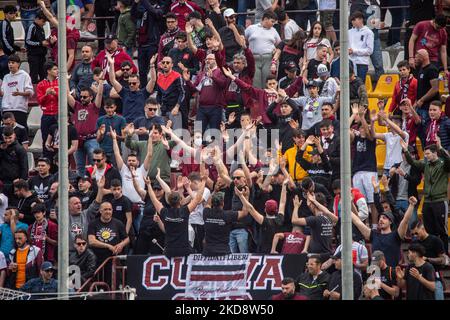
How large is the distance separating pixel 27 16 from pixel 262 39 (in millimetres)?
5413

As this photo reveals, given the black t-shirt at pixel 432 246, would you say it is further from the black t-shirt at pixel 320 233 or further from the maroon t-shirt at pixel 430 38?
the maroon t-shirt at pixel 430 38

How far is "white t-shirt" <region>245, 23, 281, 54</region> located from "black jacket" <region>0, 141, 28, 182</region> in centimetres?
462

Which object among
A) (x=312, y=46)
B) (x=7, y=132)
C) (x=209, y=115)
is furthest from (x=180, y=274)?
(x=312, y=46)

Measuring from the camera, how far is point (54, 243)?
26766 millimetres

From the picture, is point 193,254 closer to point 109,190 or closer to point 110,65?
point 109,190

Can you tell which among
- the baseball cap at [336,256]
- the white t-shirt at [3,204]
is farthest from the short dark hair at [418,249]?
the white t-shirt at [3,204]

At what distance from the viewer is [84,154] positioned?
1139 inches

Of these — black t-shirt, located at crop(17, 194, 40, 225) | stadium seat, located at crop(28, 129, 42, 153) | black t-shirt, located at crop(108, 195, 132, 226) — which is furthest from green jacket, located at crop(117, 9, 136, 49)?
black t-shirt, located at crop(108, 195, 132, 226)

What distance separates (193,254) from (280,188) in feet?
6.57

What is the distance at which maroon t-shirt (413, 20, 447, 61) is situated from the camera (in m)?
28.8

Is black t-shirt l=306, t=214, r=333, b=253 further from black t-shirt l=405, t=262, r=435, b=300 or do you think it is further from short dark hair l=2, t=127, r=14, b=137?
short dark hair l=2, t=127, r=14, b=137

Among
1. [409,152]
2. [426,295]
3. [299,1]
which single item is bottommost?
[426,295]

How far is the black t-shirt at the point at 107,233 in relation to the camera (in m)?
25.9

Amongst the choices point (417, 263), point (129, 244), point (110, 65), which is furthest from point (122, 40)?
point (417, 263)
